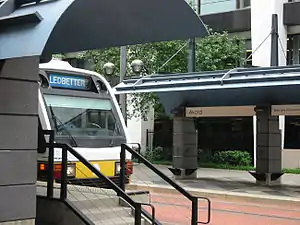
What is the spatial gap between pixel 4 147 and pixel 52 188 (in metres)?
2.20

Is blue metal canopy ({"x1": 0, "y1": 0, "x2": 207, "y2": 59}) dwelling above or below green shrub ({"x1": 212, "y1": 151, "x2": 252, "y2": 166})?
above

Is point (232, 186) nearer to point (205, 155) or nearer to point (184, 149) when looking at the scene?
point (184, 149)

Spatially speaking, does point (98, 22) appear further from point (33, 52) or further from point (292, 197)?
point (292, 197)

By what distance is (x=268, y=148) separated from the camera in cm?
1939

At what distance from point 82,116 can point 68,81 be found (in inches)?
27.6

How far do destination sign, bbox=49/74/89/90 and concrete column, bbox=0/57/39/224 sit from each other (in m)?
3.56

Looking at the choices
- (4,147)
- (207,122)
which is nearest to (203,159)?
(207,122)

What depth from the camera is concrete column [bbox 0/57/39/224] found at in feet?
20.8

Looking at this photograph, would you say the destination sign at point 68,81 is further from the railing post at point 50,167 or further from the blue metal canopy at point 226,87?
the blue metal canopy at point 226,87

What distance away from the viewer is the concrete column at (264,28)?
2794 cm

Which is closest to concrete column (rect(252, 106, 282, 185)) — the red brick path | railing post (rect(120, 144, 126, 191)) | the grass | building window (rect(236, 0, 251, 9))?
the red brick path

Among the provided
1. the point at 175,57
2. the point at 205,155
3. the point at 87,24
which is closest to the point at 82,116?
the point at 87,24

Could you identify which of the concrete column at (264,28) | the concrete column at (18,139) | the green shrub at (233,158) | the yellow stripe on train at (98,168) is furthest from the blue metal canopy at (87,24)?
the green shrub at (233,158)

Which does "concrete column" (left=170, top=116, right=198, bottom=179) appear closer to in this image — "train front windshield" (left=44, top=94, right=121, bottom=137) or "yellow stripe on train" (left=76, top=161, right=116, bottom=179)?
"train front windshield" (left=44, top=94, right=121, bottom=137)
